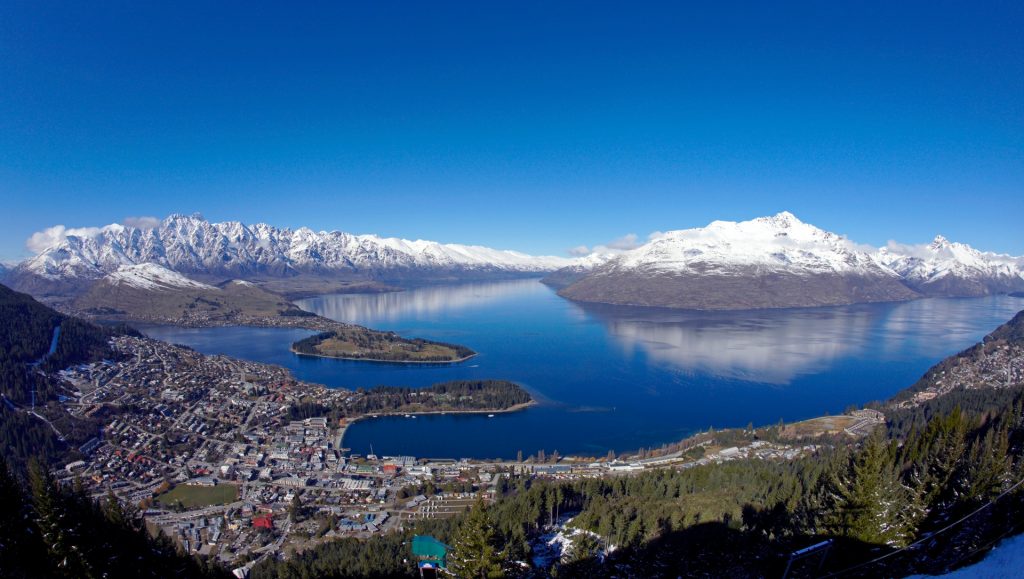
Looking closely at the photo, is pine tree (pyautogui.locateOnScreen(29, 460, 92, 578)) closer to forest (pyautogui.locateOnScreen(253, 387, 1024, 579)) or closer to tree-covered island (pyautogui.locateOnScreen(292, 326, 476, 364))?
forest (pyautogui.locateOnScreen(253, 387, 1024, 579))

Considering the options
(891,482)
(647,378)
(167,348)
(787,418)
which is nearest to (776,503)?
(891,482)

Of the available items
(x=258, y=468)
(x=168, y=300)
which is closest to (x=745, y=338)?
(x=258, y=468)

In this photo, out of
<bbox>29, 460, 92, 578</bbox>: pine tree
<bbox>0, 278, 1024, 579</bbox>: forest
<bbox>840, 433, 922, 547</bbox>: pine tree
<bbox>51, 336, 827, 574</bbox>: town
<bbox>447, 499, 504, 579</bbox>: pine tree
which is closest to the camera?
<bbox>29, 460, 92, 578</bbox>: pine tree

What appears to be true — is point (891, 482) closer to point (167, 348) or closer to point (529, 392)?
point (529, 392)

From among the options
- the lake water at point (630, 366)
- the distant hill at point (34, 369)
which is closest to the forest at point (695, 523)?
the distant hill at point (34, 369)

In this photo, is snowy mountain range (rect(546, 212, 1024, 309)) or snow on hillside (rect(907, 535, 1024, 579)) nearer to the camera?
snow on hillside (rect(907, 535, 1024, 579))

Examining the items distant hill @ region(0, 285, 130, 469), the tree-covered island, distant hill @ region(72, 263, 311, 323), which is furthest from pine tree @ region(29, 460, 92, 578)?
distant hill @ region(72, 263, 311, 323)
